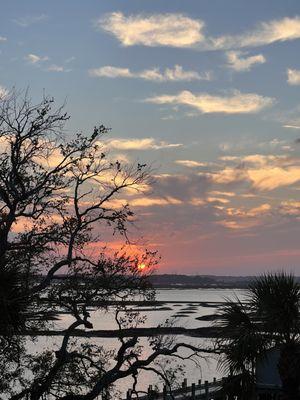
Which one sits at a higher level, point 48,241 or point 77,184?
point 77,184

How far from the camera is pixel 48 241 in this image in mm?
18578

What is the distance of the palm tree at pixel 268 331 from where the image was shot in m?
14.2

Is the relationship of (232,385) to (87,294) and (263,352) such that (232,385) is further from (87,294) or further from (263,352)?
(87,294)

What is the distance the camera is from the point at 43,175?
60.0ft

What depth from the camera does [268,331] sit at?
1485cm

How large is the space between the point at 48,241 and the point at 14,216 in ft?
6.31

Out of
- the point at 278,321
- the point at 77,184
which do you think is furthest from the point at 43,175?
the point at 278,321

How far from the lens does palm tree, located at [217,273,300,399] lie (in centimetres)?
1416

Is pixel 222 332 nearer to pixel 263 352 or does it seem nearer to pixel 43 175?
pixel 263 352

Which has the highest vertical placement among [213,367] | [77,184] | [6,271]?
[77,184]

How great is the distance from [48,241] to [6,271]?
631 cm

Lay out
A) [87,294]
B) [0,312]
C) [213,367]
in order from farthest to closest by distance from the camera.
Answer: [213,367] → [87,294] → [0,312]

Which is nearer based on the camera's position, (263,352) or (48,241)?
(263,352)

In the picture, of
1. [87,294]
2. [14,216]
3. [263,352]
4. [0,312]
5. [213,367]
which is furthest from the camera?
Answer: [213,367]
